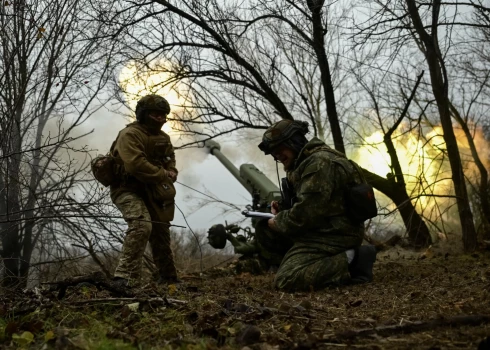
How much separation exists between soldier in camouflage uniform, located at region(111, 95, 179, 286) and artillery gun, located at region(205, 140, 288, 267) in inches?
90.0

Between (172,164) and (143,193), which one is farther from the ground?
(172,164)

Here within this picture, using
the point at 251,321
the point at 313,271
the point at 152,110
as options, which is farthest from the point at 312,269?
the point at 152,110

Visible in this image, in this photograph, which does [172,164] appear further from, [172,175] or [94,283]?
[94,283]

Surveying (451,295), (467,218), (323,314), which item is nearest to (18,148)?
(323,314)

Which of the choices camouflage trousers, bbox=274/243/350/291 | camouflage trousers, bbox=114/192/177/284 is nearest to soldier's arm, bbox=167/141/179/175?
camouflage trousers, bbox=114/192/177/284

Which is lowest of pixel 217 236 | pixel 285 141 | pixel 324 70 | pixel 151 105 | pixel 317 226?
pixel 317 226

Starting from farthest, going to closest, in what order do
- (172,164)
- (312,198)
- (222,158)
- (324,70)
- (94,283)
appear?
(222,158)
(324,70)
(172,164)
(312,198)
(94,283)

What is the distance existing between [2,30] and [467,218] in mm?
6264

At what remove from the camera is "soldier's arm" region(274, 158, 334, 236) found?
5672 mm

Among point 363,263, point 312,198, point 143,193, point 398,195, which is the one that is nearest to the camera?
point 312,198

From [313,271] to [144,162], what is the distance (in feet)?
6.70

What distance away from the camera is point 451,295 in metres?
4.57

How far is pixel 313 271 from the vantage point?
5695 mm

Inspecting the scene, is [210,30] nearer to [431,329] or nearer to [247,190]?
[247,190]
